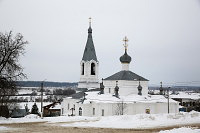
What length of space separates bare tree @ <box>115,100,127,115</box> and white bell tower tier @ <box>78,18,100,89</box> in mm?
10869

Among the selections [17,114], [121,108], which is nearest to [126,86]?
[121,108]

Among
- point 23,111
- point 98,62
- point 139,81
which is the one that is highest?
point 98,62

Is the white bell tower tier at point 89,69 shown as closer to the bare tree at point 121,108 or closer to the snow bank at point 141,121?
the bare tree at point 121,108

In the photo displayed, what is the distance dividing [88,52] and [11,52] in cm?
2533

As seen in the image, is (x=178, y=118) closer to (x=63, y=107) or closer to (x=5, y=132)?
(x=5, y=132)

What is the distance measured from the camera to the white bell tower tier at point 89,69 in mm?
48500

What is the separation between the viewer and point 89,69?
1914 inches

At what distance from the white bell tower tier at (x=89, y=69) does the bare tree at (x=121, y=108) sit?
10.9 metres

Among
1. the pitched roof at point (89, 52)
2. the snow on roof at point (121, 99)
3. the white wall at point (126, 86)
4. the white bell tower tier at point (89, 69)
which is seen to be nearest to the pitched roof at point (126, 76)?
the white wall at point (126, 86)

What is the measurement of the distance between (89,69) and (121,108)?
1246 centimetres

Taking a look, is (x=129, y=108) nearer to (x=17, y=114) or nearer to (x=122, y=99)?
(x=122, y=99)

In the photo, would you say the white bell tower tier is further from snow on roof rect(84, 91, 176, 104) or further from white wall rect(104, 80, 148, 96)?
snow on roof rect(84, 91, 176, 104)

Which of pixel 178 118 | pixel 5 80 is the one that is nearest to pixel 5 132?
pixel 5 80

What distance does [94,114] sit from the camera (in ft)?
128
